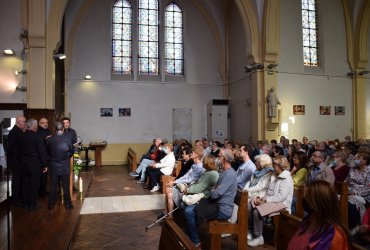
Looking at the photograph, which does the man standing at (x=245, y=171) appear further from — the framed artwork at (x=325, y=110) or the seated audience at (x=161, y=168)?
the framed artwork at (x=325, y=110)

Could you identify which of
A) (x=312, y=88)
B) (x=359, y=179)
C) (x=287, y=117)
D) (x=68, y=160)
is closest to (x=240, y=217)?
(x=359, y=179)

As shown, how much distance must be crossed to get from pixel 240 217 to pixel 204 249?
78cm

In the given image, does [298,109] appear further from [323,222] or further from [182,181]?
[323,222]

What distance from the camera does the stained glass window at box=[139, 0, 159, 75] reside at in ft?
50.3

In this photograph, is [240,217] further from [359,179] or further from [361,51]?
[361,51]

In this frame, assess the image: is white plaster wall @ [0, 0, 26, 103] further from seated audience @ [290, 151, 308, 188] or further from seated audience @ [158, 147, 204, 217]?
seated audience @ [290, 151, 308, 188]

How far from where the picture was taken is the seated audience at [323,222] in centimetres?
182

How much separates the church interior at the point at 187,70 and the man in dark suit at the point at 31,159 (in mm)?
3785

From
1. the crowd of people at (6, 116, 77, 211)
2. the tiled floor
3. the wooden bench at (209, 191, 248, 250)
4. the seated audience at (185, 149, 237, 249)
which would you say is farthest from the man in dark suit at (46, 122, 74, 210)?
the wooden bench at (209, 191, 248, 250)

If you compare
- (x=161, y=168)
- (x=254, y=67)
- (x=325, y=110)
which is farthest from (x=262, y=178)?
(x=325, y=110)

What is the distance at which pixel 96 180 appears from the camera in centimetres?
1013

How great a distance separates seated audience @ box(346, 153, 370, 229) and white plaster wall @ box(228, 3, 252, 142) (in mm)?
8094

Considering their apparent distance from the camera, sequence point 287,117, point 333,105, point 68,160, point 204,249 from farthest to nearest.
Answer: point 333,105 → point 287,117 → point 68,160 → point 204,249

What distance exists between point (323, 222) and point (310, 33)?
1390 centimetres
